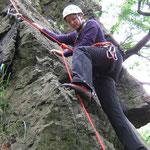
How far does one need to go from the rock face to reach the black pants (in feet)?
0.48

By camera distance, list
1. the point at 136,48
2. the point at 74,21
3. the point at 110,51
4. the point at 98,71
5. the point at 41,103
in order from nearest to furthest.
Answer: the point at 41,103 → the point at 110,51 → the point at 98,71 → the point at 74,21 → the point at 136,48

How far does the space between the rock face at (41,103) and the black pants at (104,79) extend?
147mm

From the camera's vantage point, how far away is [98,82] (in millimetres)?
3775

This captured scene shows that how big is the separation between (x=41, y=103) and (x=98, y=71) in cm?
132

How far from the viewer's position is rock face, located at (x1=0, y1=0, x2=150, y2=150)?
2434mm

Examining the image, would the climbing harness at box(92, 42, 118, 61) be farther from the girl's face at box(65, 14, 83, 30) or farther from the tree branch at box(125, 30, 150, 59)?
the tree branch at box(125, 30, 150, 59)

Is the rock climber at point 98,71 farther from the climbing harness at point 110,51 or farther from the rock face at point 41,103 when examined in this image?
the rock face at point 41,103

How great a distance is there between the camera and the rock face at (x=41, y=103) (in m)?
2.43

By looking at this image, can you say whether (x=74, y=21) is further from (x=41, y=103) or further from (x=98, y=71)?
(x=41, y=103)

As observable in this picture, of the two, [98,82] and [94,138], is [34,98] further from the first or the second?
[98,82]

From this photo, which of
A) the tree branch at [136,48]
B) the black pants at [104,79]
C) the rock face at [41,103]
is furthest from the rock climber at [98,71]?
the tree branch at [136,48]

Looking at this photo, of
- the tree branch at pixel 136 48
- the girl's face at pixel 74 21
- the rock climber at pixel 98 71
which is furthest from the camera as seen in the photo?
the tree branch at pixel 136 48

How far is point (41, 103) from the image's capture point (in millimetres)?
2760

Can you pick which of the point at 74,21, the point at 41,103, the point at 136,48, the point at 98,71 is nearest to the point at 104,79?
the point at 98,71
